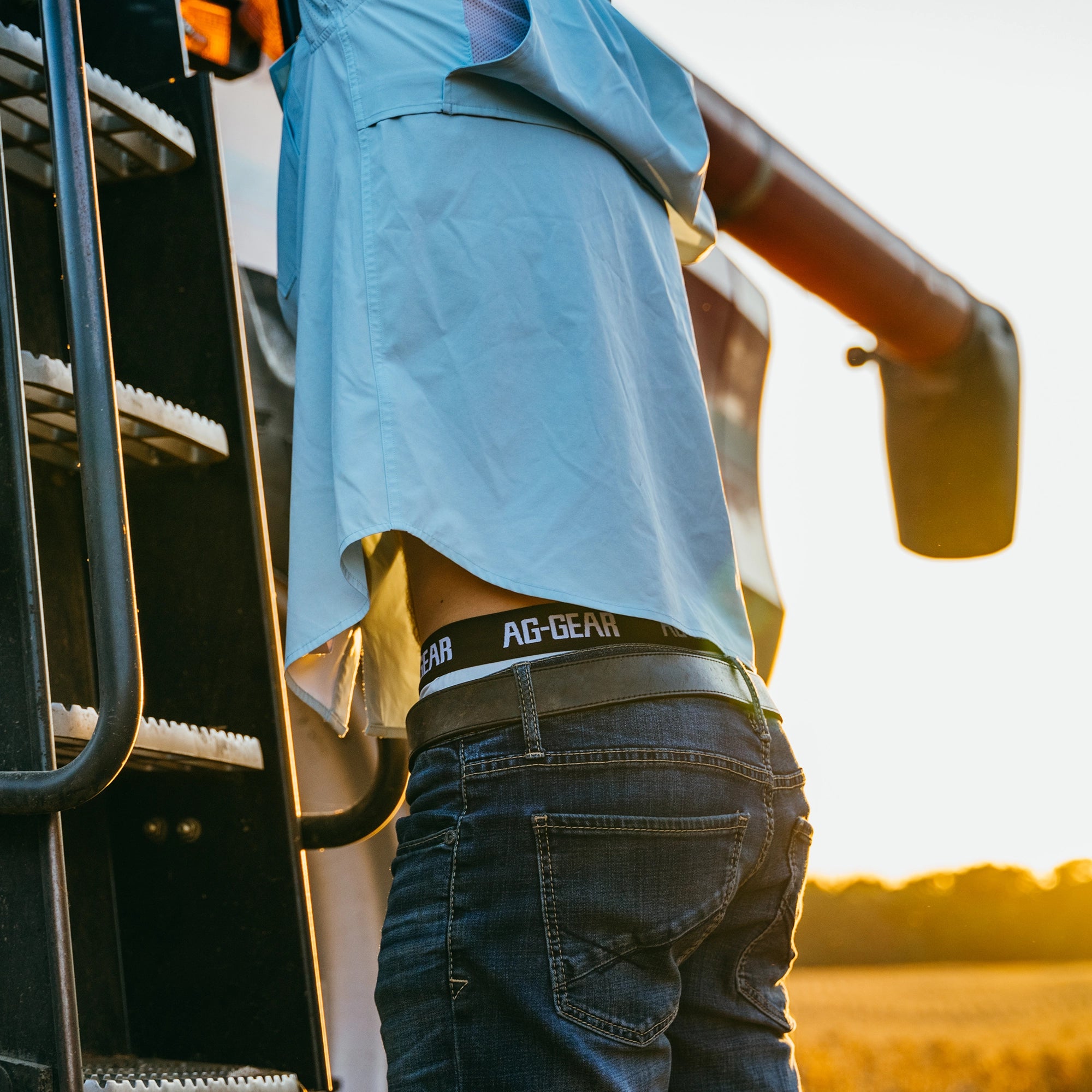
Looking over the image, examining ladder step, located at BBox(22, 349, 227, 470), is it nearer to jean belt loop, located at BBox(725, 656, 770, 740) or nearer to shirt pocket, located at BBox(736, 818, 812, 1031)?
jean belt loop, located at BBox(725, 656, 770, 740)

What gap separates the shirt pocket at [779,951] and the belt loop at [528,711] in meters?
0.28

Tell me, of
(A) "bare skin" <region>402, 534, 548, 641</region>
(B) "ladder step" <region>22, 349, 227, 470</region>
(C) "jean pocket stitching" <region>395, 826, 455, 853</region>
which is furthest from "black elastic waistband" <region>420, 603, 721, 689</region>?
(B) "ladder step" <region>22, 349, 227, 470</region>

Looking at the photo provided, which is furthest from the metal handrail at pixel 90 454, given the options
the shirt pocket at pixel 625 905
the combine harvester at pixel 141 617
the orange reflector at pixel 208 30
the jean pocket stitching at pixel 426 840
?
the orange reflector at pixel 208 30

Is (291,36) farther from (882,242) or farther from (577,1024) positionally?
(882,242)

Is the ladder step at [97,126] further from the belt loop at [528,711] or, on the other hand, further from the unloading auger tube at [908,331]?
the unloading auger tube at [908,331]

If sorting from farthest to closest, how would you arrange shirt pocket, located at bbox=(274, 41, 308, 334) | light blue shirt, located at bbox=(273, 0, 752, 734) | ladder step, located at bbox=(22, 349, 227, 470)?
shirt pocket, located at bbox=(274, 41, 308, 334) < ladder step, located at bbox=(22, 349, 227, 470) < light blue shirt, located at bbox=(273, 0, 752, 734)

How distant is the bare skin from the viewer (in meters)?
1.00

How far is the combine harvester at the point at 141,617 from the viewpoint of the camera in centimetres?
94

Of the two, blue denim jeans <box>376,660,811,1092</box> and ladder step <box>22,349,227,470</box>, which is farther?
ladder step <box>22,349,227,470</box>

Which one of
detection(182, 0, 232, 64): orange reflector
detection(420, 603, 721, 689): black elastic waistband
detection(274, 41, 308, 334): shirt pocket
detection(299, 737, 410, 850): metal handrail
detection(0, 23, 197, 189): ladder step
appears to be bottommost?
detection(299, 737, 410, 850): metal handrail

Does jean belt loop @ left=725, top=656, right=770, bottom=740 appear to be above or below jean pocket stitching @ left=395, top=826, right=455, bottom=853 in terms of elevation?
above

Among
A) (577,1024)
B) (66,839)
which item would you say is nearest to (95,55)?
(66,839)

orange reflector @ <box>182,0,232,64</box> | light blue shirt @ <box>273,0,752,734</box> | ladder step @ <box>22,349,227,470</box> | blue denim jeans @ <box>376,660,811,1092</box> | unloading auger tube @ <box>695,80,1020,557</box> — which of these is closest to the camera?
blue denim jeans @ <box>376,660,811,1092</box>

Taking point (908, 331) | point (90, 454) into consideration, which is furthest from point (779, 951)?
point (908, 331)
